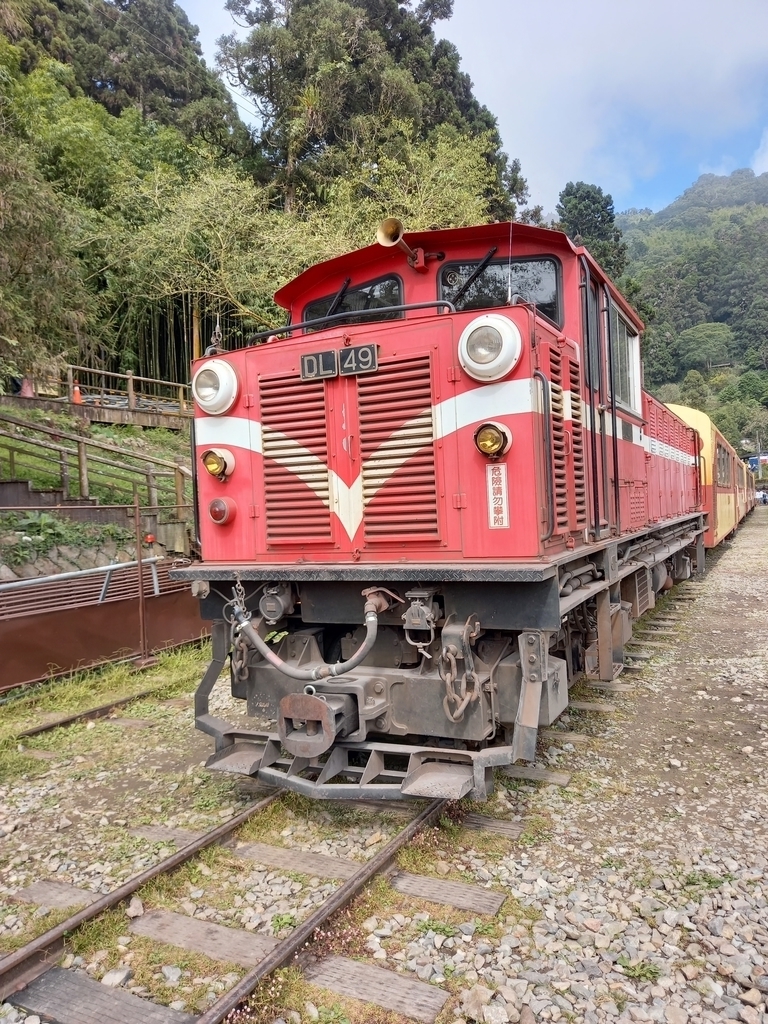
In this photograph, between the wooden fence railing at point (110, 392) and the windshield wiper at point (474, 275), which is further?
the wooden fence railing at point (110, 392)

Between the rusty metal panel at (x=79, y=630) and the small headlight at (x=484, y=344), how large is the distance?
17.2 feet

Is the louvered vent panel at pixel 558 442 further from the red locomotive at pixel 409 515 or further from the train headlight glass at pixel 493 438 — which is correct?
the train headlight glass at pixel 493 438

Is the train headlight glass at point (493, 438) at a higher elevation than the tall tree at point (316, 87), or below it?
below

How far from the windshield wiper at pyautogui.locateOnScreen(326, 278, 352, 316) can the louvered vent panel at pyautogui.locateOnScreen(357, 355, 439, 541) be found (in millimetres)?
1195

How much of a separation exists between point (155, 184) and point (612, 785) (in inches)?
874

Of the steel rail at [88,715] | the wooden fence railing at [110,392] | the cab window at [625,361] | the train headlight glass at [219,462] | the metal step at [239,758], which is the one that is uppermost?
the wooden fence railing at [110,392]

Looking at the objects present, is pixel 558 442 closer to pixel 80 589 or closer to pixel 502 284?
pixel 502 284

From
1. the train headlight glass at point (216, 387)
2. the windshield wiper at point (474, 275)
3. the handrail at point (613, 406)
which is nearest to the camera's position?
the train headlight glass at point (216, 387)

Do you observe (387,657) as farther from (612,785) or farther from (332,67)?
(332,67)

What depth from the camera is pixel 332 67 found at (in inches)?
1026

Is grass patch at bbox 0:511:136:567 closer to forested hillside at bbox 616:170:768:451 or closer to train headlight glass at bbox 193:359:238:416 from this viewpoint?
train headlight glass at bbox 193:359:238:416

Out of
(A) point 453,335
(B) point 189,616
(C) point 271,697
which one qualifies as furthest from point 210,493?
(B) point 189,616

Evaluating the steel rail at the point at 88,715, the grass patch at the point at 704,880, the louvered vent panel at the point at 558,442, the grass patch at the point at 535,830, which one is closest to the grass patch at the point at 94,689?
the steel rail at the point at 88,715

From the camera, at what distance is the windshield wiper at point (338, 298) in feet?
16.5
